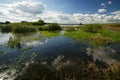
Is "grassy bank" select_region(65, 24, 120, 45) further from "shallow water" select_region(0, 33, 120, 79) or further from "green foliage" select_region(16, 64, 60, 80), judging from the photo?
"green foliage" select_region(16, 64, 60, 80)

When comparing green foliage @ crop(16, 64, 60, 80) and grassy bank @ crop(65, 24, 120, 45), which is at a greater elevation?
grassy bank @ crop(65, 24, 120, 45)

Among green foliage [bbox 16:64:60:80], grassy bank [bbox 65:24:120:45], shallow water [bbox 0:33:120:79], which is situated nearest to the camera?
green foliage [bbox 16:64:60:80]

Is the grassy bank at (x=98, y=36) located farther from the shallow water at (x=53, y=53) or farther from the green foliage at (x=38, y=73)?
the green foliage at (x=38, y=73)

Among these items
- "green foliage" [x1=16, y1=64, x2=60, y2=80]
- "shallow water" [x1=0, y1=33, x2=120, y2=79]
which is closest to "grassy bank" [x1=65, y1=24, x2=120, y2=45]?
"shallow water" [x1=0, y1=33, x2=120, y2=79]

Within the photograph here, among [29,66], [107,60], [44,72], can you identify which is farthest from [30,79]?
[107,60]

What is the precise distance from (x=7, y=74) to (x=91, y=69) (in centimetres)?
943

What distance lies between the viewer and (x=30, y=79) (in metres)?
14.6

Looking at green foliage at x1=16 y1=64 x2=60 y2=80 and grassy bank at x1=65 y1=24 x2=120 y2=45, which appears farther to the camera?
grassy bank at x1=65 y1=24 x2=120 y2=45

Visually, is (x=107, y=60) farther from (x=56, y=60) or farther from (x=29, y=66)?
(x=29, y=66)

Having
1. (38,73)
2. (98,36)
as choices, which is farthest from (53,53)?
(98,36)

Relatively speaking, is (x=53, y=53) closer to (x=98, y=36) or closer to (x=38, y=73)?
(x=38, y=73)

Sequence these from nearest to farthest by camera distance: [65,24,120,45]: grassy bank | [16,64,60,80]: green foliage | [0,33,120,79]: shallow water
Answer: [16,64,60,80]: green foliage
[0,33,120,79]: shallow water
[65,24,120,45]: grassy bank

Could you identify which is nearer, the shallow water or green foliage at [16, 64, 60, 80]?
green foliage at [16, 64, 60, 80]

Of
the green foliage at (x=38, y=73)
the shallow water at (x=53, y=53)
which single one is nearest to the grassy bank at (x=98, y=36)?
the shallow water at (x=53, y=53)
